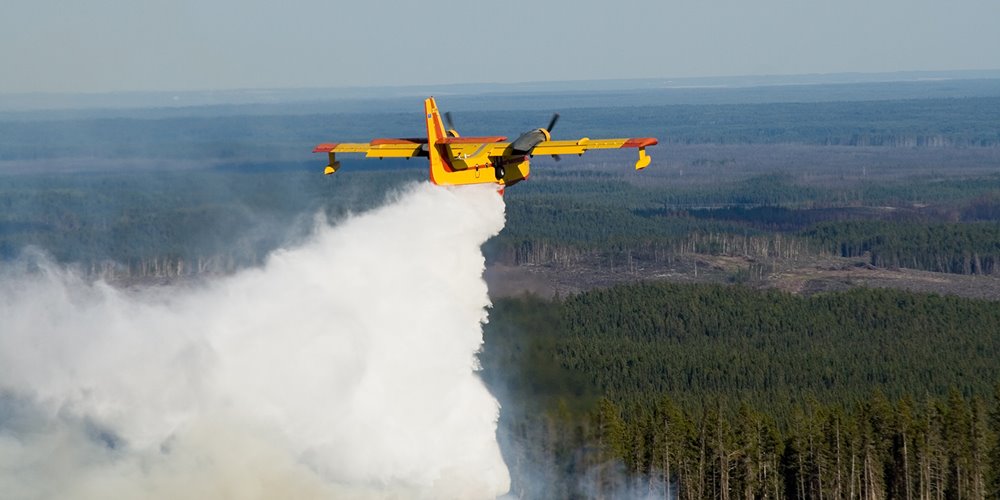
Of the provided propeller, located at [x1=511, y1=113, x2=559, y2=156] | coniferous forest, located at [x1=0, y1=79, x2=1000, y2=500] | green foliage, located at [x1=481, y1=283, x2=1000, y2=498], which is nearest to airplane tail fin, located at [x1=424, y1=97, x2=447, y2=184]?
propeller, located at [x1=511, y1=113, x2=559, y2=156]

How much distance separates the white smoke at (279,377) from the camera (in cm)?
5381

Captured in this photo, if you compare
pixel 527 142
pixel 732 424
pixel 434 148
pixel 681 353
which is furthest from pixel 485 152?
pixel 681 353

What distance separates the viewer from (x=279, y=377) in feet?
187

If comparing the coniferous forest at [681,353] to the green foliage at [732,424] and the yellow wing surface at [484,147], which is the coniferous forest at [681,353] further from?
the yellow wing surface at [484,147]

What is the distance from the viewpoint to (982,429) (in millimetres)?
68188

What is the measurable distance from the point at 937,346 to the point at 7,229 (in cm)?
9435

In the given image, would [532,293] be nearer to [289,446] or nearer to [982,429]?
[289,446]

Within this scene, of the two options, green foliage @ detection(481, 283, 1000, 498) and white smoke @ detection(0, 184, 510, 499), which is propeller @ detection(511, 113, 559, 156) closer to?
white smoke @ detection(0, 184, 510, 499)

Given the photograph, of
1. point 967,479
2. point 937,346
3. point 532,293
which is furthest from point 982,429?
point 937,346

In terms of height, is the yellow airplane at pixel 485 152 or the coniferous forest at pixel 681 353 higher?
the yellow airplane at pixel 485 152

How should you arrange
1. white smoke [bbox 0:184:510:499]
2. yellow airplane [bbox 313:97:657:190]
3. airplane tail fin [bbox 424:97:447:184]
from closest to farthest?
white smoke [bbox 0:184:510:499]
airplane tail fin [bbox 424:97:447:184]
yellow airplane [bbox 313:97:657:190]

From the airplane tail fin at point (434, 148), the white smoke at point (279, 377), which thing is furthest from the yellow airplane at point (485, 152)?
the white smoke at point (279, 377)

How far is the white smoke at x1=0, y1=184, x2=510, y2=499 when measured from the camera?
53812 mm

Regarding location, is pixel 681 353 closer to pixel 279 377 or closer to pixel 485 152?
pixel 485 152
